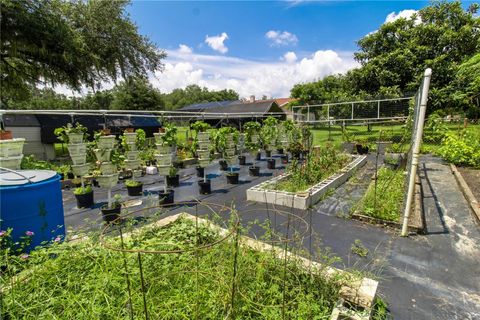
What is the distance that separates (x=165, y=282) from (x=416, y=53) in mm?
16538

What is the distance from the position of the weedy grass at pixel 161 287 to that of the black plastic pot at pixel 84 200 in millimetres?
2985

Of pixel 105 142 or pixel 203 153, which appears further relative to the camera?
pixel 203 153

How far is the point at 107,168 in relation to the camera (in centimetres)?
453

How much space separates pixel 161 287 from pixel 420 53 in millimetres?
16539

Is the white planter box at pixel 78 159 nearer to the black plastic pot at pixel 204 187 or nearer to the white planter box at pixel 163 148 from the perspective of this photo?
the white planter box at pixel 163 148

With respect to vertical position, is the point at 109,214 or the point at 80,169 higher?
the point at 80,169

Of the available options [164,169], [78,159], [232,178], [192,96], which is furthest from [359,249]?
[192,96]

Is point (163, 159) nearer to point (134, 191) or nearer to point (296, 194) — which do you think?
point (134, 191)

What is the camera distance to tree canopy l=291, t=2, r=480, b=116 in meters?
12.3

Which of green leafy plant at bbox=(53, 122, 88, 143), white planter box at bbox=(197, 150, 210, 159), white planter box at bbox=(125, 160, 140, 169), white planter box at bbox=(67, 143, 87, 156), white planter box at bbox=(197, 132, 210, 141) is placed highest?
green leafy plant at bbox=(53, 122, 88, 143)

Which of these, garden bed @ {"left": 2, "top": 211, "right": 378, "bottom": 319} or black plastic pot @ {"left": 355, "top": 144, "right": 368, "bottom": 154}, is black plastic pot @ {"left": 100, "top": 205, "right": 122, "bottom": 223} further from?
black plastic pot @ {"left": 355, "top": 144, "right": 368, "bottom": 154}

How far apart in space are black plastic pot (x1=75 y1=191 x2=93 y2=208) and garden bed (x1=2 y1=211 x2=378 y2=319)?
3026 millimetres

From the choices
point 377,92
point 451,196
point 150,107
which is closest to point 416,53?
point 377,92

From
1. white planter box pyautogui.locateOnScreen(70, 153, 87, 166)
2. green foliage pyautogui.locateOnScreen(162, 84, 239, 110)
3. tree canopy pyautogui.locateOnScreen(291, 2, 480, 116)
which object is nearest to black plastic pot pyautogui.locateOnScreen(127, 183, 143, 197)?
white planter box pyautogui.locateOnScreen(70, 153, 87, 166)
